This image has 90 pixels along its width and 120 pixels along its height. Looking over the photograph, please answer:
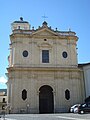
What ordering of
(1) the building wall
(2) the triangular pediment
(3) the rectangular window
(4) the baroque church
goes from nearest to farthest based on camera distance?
(4) the baroque church → (1) the building wall → (3) the rectangular window → (2) the triangular pediment

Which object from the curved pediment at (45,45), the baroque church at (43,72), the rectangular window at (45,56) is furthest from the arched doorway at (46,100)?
the curved pediment at (45,45)

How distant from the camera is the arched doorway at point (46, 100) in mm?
35750

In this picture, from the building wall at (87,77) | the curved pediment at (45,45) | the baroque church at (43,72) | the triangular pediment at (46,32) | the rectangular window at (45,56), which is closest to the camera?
the baroque church at (43,72)

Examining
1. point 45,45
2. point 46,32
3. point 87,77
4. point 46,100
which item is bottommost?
point 46,100

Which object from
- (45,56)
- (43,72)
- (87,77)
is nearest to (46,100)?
(43,72)

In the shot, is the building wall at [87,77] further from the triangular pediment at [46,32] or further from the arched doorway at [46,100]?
the triangular pediment at [46,32]

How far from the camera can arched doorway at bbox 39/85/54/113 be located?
3575cm

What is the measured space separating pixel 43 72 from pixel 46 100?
4480 mm

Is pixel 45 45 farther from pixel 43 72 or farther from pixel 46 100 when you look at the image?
pixel 46 100

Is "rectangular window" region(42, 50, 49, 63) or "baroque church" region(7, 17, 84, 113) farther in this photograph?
"rectangular window" region(42, 50, 49, 63)

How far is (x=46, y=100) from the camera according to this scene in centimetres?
3641

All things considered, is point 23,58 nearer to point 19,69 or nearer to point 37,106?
point 19,69

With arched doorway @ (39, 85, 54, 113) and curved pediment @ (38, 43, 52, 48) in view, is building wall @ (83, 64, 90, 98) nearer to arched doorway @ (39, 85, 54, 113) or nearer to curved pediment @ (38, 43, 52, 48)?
arched doorway @ (39, 85, 54, 113)

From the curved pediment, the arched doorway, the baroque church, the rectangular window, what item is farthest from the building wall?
the curved pediment
